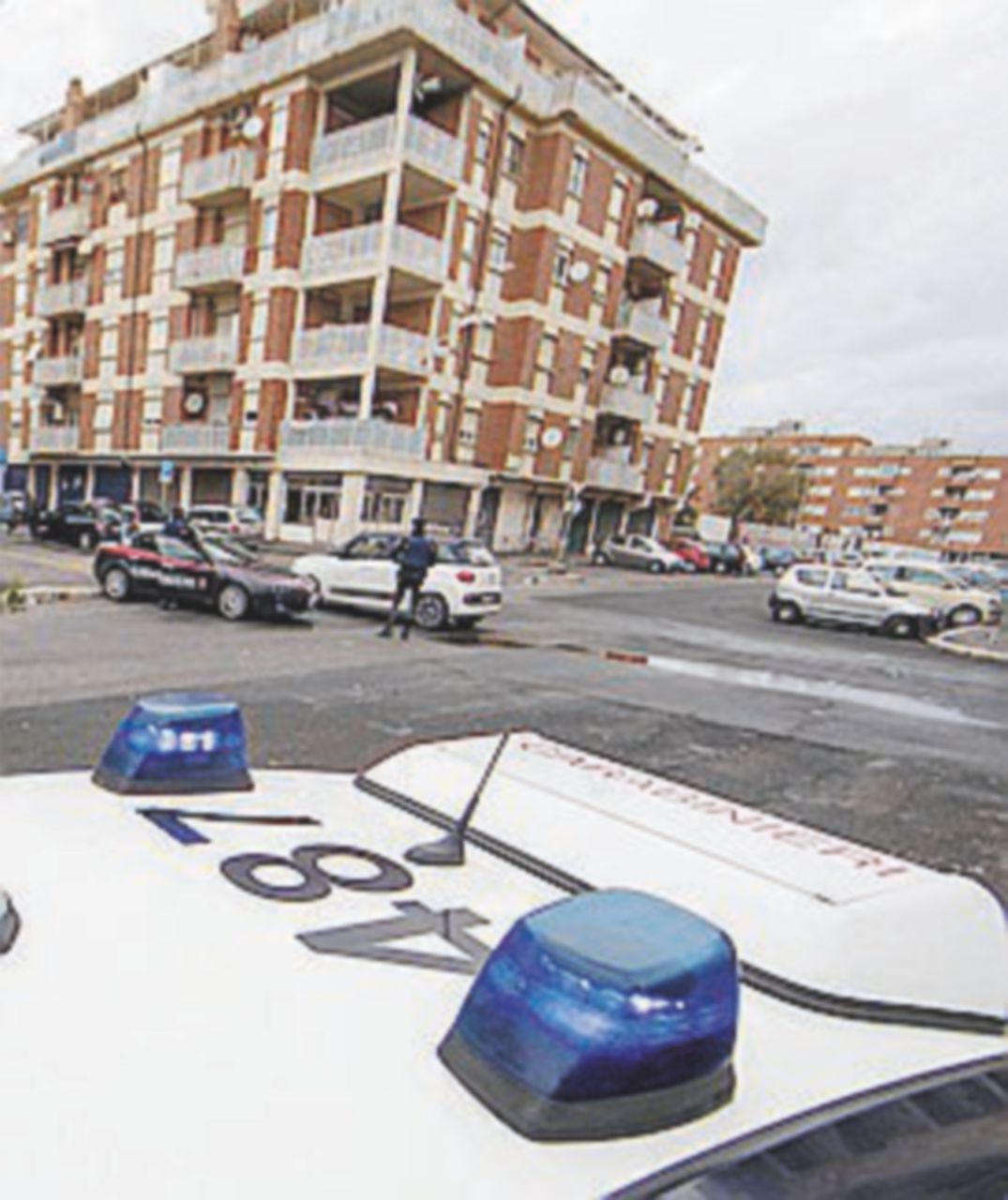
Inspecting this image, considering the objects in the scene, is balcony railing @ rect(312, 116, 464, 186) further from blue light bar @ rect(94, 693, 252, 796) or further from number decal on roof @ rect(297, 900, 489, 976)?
number decal on roof @ rect(297, 900, 489, 976)

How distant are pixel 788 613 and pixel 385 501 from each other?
13866mm

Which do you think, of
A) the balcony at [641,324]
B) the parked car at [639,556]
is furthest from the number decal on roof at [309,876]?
the balcony at [641,324]

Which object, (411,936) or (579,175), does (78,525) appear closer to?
(579,175)

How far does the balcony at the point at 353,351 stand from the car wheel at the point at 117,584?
562 inches

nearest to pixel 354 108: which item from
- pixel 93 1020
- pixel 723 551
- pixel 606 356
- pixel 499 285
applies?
pixel 499 285

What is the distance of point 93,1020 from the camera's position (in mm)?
1019

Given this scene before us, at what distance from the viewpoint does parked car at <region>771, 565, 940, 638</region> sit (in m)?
18.6

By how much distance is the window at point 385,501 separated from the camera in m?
26.1

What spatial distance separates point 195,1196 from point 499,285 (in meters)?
32.3

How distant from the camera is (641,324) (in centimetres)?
3484

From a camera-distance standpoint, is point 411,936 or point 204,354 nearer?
point 411,936

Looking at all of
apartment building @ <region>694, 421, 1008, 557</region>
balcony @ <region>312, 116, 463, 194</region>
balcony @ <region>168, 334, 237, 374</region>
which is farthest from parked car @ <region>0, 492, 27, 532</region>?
apartment building @ <region>694, 421, 1008, 557</region>

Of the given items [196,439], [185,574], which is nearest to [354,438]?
[196,439]

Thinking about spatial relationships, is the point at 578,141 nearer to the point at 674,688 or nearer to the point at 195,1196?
the point at 674,688
